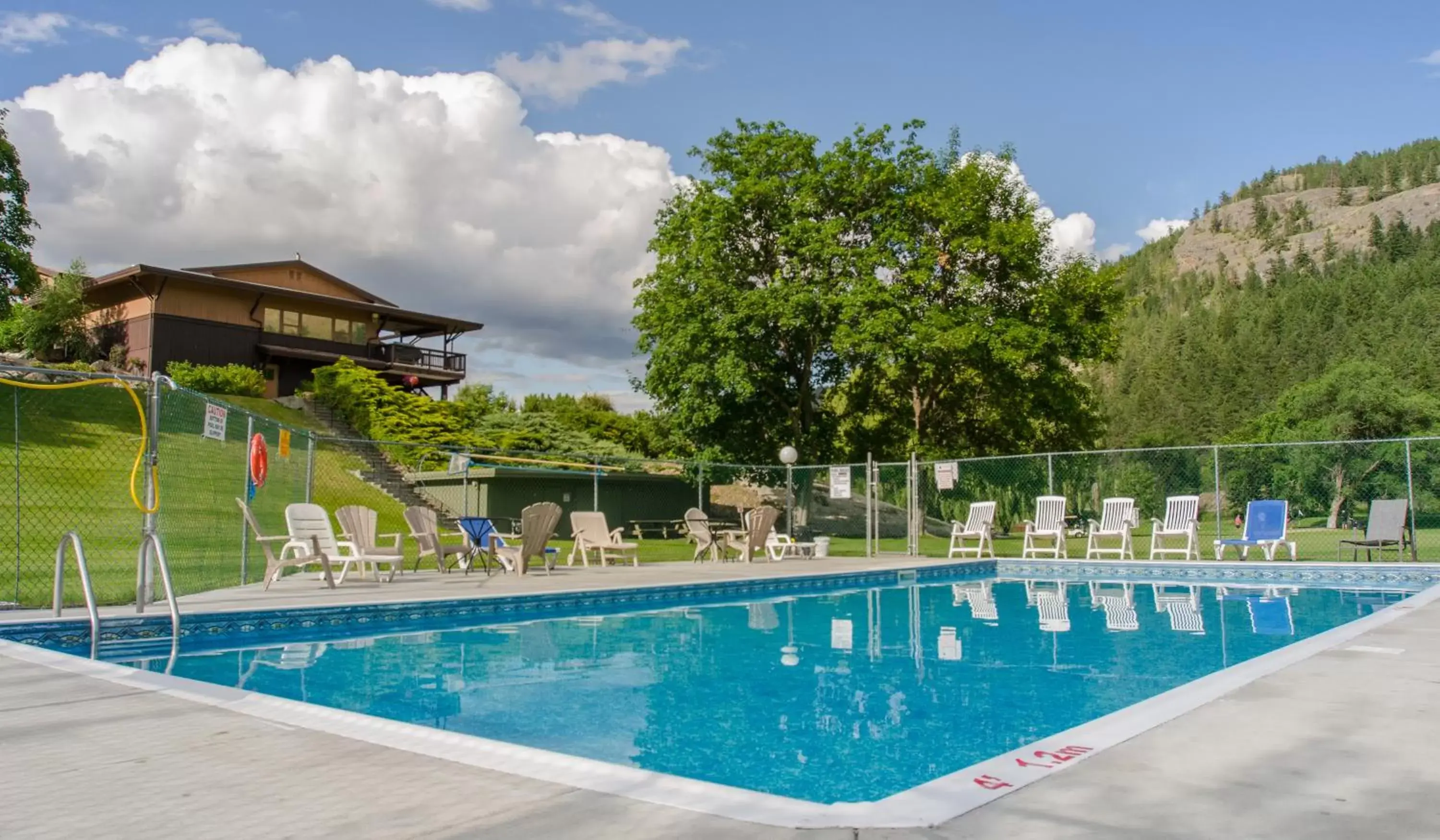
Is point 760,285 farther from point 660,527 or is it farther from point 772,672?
point 772,672

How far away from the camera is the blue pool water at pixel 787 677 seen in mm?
4711

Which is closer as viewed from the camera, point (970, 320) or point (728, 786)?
point (728, 786)

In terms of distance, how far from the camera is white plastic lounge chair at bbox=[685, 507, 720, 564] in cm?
1656

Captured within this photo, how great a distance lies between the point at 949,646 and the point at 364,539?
6.70 metres

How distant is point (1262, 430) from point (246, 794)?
54.8m

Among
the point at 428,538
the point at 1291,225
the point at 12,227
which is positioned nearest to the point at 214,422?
the point at 428,538

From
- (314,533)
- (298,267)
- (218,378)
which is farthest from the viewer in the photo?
(298,267)

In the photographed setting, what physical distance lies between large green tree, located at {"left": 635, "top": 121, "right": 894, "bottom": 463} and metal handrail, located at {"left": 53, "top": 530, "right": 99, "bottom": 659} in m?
16.6

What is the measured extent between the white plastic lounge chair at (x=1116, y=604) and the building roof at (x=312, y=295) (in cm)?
2607

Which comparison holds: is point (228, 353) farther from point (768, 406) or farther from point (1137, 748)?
point (1137, 748)

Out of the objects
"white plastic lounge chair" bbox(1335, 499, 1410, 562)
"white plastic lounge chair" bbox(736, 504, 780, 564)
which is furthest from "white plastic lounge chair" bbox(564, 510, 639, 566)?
"white plastic lounge chair" bbox(1335, 499, 1410, 562)

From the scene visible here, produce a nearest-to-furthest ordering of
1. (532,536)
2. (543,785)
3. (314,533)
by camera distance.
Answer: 1. (543,785)
2. (314,533)
3. (532,536)

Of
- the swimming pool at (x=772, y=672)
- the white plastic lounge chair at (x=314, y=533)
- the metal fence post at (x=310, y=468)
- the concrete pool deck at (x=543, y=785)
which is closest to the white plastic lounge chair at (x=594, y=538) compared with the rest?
the swimming pool at (x=772, y=672)

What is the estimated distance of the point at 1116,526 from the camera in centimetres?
1692
